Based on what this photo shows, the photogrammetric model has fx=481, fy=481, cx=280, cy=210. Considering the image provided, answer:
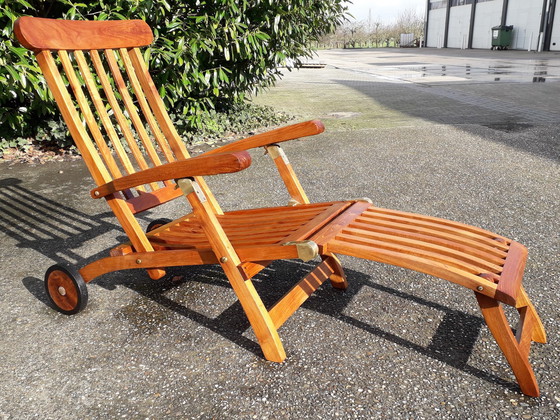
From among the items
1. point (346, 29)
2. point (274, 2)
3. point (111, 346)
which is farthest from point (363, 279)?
point (346, 29)

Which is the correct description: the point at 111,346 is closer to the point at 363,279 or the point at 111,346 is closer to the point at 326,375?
the point at 326,375

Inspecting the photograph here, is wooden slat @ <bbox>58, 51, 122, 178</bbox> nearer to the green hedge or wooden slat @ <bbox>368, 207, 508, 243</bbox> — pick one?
wooden slat @ <bbox>368, 207, 508, 243</bbox>

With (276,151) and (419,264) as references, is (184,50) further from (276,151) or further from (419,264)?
(419,264)

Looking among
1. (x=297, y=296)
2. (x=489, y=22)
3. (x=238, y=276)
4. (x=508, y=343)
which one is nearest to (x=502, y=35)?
(x=489, y=22)

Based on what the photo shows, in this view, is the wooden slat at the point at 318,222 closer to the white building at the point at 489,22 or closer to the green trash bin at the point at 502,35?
the white building at the point at 489,22

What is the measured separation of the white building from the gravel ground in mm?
26544

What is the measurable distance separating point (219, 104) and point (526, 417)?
20.3 feet

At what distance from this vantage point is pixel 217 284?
260 cm

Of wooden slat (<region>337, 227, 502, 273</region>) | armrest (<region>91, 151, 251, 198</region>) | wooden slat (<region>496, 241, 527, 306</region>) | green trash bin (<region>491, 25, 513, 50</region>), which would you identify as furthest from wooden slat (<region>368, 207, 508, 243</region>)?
green trash bin (<region>491, 25, 513, 50</region>)

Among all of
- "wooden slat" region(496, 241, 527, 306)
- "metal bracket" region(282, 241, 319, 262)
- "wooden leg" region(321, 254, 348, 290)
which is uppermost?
"metal bracket" region(282, 241, 319, 262)

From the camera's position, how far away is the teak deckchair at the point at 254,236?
1724mm

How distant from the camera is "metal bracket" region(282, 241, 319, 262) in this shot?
1.79 metres

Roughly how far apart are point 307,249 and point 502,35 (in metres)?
31.9

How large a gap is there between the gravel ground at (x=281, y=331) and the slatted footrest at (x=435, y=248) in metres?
0.40
